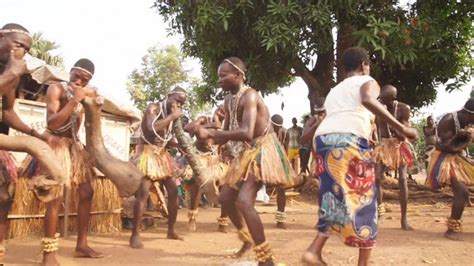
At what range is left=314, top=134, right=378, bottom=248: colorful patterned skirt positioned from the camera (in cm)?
332

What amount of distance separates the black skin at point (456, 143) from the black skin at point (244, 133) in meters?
2.60

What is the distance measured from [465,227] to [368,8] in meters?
5.19

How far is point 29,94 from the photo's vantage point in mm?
8250

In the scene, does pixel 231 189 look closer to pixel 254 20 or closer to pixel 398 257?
pixel 398 257

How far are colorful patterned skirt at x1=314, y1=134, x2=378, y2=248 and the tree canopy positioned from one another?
5850 mm

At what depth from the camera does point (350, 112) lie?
345cm

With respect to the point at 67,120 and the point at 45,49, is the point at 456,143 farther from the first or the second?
the point at 45,49

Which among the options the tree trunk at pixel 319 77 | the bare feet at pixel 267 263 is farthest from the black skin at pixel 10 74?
the tree trunk at pixel 319 77

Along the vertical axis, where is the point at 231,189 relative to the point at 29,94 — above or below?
below

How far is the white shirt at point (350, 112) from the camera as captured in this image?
341cm

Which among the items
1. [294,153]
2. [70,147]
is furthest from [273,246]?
[294,153]

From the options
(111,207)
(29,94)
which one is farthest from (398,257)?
(29,94)

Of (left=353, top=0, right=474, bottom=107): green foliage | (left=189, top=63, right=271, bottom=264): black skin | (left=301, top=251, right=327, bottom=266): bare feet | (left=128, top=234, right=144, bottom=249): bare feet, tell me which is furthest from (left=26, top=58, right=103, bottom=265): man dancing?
(left=353, top=0, right=474, bottom=107): green foliage

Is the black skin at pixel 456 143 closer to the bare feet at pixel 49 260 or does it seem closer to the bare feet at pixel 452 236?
the bare feet at pixel 452 236
